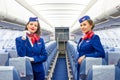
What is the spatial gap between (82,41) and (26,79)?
1.24 m

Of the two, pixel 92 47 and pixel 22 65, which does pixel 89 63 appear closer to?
pixel 92 47

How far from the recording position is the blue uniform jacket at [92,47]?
14.3 ft

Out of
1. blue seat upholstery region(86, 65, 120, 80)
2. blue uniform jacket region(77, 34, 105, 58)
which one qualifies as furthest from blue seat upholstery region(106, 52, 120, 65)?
blue seat upholstery region(86, 65, 120, 80)

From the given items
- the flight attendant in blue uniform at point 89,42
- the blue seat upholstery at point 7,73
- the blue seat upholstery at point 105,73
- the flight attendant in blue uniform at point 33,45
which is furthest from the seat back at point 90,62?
the blue seat upholstery at point 7,73

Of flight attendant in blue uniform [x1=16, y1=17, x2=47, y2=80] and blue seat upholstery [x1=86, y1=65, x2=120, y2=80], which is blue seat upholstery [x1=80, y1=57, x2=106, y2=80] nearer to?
flight attendant in blue uniform [x1=16, y1=17, x2=47, y2=80]

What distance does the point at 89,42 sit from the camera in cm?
439

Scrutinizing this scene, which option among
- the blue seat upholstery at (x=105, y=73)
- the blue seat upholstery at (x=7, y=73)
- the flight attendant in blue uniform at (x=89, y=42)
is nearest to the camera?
the blue seat upholstery at (x=7, y=73)

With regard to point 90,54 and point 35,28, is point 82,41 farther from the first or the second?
point 35,28

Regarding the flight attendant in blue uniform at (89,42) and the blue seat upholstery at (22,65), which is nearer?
the blue seat upholstery at (22,65)

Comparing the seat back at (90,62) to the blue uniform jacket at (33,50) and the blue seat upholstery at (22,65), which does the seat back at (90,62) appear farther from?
the blue seat upholstery at (22,65)

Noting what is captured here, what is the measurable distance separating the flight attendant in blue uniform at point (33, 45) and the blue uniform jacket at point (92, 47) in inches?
28.3

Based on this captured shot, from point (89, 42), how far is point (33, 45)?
3.13 ft

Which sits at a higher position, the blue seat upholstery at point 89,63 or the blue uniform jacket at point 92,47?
the blue uniform jacket at point 92,47

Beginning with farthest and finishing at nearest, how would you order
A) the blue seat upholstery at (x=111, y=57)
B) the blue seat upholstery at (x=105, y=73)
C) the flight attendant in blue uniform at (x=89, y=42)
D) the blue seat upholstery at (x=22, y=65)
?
1. the blue seat upholstery at (x=111, y=57)
2. the flight attendant in blue uniform at (x=89, y=42)
3. the blue seat upholstery at (x=22, y=65)
4. the blue seat upholstery at (x=105, y=73)
